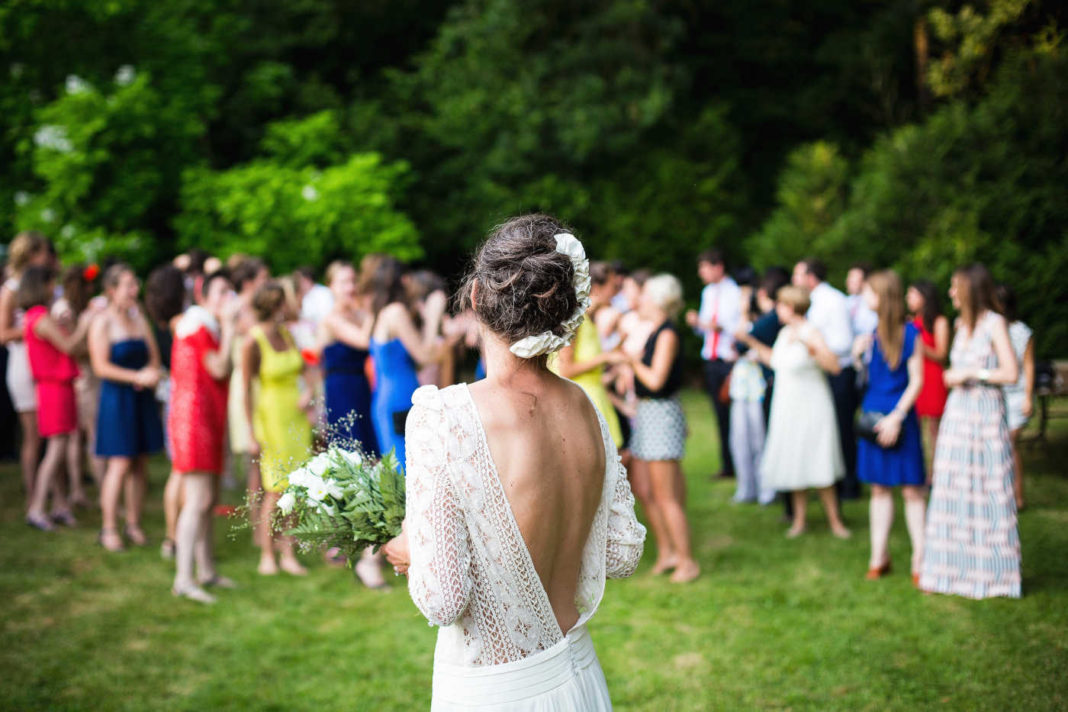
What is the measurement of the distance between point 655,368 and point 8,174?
13.5 meters

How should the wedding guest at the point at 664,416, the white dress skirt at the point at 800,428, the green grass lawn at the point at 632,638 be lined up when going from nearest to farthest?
1. the green grass lawn at the point at 632,638
2. the wedding guest at the point at 664,416
3. the white dress skirt at the point at 800,428

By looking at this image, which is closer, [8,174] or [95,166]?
[95,166]

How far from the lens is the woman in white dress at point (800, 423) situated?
22.9 ft

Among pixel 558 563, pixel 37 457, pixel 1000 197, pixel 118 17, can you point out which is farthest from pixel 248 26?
pixel 558 563

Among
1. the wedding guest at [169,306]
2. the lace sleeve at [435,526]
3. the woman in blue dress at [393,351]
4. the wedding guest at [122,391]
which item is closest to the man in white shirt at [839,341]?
the woman in blue dress at [393,351]

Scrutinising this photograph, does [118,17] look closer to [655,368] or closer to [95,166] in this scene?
[95,166]

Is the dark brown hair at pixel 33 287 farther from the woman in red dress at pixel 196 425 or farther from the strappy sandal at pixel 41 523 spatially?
the woman in red dress at pixel 196 425

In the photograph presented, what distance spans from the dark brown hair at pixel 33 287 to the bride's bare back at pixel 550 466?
20.3 feet

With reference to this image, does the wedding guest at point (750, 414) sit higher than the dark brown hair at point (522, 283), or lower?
lower

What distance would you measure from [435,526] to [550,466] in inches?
12.7

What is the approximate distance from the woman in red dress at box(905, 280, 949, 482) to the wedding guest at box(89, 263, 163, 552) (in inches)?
232

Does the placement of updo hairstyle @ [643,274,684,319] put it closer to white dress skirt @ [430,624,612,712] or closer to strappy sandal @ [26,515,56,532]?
white dress skirt @ [430,624,612,712]

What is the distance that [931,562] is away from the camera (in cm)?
565

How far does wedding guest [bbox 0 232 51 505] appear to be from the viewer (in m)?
7.55
